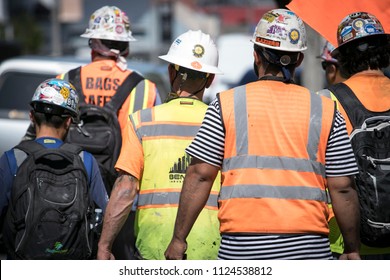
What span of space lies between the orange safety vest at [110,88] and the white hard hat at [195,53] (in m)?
0.99

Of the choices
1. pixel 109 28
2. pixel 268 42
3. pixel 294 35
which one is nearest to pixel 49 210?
pixel 268 42

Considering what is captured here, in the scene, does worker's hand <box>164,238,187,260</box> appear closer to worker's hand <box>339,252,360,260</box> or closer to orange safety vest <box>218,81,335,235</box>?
orange safety vest <box>218,81,335,235</box>

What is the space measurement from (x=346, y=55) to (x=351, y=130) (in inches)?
20.5

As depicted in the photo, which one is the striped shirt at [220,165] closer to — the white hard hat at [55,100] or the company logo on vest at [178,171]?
the company logo on vest at [178,171]

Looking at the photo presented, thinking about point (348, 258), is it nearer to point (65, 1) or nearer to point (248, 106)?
point (248, 106)

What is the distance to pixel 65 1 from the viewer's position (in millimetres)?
63375

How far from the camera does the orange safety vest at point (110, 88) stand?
695 centimetres

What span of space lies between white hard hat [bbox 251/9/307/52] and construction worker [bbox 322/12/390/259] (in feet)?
2.41

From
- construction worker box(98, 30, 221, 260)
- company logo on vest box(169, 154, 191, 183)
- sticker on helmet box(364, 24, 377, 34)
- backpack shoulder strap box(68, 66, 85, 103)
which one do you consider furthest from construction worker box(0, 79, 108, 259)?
sticker on helmet box(364, 24, 377, 34)

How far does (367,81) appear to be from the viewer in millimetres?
5668

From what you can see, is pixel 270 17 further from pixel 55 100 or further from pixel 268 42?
pixel 55 100

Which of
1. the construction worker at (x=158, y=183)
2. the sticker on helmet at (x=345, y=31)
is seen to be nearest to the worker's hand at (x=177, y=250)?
the construction worker at (x=158, y=183)

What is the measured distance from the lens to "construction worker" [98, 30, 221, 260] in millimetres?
5480
